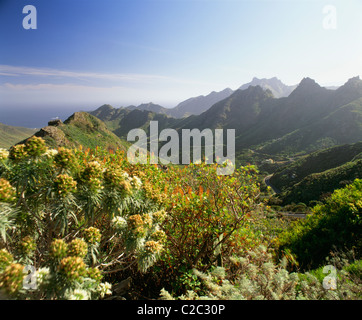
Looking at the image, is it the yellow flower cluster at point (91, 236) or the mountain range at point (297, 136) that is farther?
the mountain range at point (297, 136)

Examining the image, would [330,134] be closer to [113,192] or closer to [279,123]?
[279,123]

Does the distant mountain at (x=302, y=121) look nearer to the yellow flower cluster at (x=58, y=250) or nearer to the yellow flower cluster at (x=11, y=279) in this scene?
the yellow flower cluster at (x=58, y=250)

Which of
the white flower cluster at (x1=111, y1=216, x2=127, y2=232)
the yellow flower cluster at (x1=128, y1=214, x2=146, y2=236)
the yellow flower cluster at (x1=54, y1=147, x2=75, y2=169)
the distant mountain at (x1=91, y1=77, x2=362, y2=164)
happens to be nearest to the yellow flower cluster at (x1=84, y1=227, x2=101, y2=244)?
the white flower cluster at (x1=111, y1=216, x2=127, y2=232)

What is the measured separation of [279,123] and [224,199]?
174 metres

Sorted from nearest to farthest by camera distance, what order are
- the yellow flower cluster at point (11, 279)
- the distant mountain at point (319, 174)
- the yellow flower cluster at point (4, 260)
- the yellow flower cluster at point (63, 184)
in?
the yellow flower cluster at point (11, 279) < the yellow flower cluster at point (4, 260) < the yellow flower cluster at point (63, 184) < the distant mountain at point (319, 174)

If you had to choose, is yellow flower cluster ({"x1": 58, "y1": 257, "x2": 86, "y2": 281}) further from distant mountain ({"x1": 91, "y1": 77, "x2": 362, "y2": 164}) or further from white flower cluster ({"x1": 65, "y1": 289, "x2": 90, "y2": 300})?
distant mountain ({"x1": 91, "y1": 77, "x2": 362, "y2": 164})

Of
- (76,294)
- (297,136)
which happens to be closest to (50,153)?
(76,294)

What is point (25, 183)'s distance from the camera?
2.45 m

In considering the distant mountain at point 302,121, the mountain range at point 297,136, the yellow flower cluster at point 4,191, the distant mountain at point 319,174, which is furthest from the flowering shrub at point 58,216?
the distant mountain at point 302,121

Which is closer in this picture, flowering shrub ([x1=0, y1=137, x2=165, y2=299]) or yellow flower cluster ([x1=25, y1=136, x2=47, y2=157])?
flowering shrub ([x1=0, y1=137, x2=165, y2=299])

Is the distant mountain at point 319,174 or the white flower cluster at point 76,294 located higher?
the white flower cluster at point 76,294

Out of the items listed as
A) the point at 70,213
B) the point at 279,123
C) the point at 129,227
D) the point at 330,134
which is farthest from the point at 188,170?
the point at 279,123

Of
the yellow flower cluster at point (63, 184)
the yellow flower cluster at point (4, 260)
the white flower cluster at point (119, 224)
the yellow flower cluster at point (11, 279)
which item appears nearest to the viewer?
the yellow flower cluster at point (11, 279)
